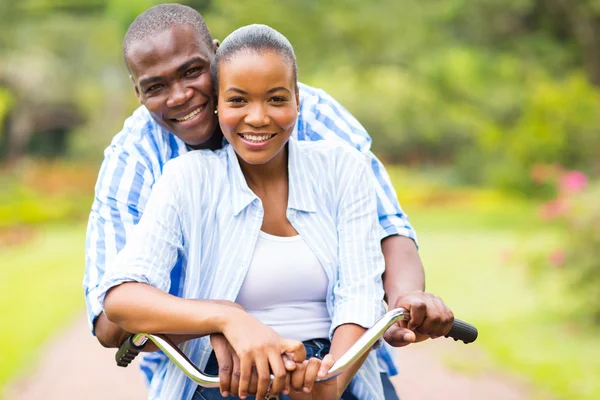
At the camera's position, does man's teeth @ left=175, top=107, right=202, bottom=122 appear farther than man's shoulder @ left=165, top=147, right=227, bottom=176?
Yes

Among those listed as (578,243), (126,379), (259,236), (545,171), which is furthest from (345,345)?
(545,171)

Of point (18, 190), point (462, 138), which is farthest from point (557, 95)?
point (18, 190)

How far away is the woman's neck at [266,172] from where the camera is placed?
259 centimetres

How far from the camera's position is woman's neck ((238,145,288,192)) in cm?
259

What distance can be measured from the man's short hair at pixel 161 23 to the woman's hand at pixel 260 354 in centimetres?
112

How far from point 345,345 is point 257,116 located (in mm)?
612

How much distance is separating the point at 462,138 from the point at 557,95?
5.30m

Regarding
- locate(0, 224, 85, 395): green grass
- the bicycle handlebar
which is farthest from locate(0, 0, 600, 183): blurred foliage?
the bicycle handlebar

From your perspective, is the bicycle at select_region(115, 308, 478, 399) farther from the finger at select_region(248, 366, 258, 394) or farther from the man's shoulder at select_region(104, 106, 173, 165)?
the man's shoulder at select_region(104, 106, 173, 165)

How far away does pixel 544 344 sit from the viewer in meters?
8.33

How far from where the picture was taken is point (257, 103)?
7.99 ft

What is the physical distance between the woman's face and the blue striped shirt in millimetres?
354

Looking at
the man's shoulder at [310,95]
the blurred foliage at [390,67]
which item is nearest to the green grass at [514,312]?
the blurred foliage at [390,67]

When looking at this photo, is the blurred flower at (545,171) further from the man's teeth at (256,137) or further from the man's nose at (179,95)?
the man's teeth at (256,137)
